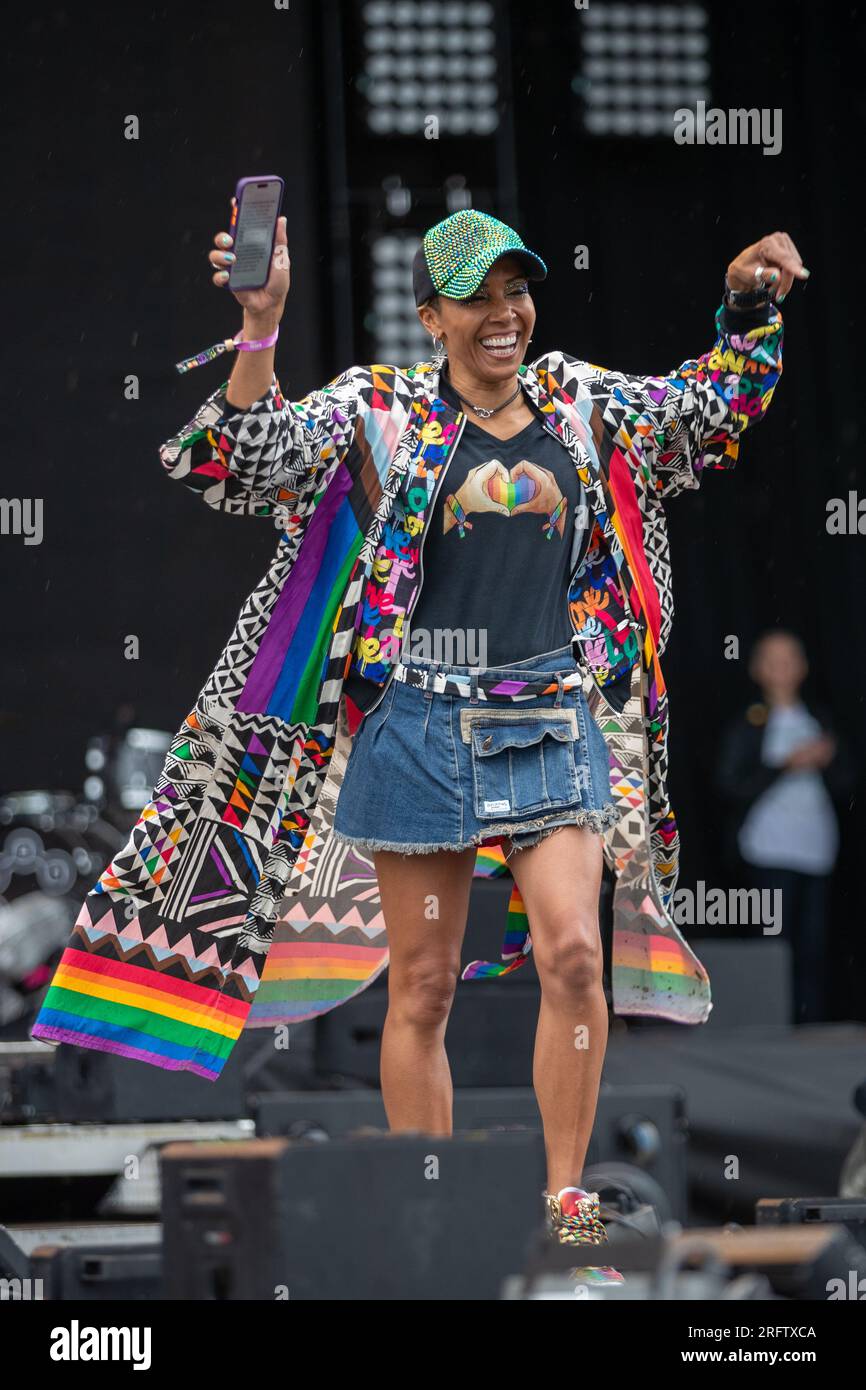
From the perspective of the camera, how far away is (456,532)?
10.2 ft

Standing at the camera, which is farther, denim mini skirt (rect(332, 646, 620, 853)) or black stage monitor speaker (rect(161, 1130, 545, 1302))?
denim mini skirt (rect(332, 646, 620, 853))

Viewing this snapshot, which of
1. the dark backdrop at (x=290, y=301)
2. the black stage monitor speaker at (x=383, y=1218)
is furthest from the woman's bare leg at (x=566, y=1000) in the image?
the dark backdrop at (x=290, y=301)

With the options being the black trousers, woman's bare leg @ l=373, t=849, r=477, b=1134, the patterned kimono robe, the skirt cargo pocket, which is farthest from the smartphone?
the black trousers

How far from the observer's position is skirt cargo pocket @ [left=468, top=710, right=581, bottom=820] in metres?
3.05

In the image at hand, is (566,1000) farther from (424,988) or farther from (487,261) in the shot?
(487,261)

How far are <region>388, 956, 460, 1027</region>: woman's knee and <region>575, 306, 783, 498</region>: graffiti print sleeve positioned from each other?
0.95 m

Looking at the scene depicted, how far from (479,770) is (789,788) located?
13.6ft

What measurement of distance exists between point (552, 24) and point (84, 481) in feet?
7.57

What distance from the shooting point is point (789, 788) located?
7.00 metres

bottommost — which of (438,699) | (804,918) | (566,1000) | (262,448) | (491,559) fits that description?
(804,918)

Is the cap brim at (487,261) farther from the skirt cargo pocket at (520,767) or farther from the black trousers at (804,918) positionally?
the black trousers at (804,918)

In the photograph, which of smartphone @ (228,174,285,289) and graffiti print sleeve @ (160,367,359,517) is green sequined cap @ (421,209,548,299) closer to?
graffiti print sleeve @ (160,367,359,517)

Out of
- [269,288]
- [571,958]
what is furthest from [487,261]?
[571,958]

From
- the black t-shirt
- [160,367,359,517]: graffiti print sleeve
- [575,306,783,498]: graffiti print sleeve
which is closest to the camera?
[160,367,359,517]: graffiti print sleeve
